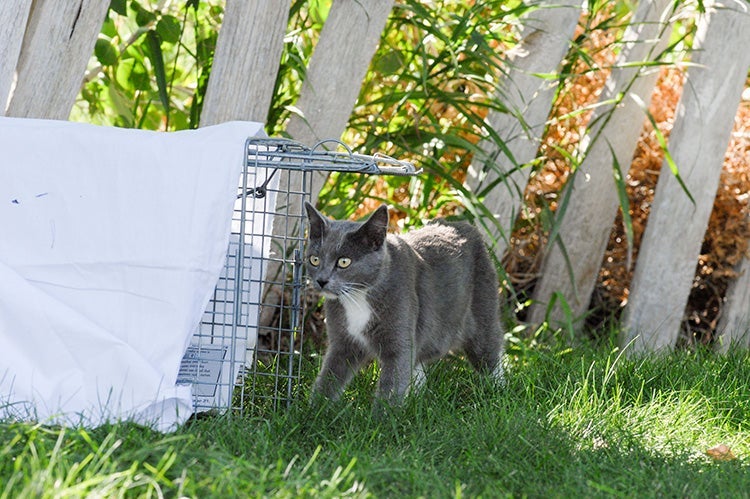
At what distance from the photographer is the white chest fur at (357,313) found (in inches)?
110

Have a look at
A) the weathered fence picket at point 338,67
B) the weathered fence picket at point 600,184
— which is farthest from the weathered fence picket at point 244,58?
the weathered fence picket at point 600,184

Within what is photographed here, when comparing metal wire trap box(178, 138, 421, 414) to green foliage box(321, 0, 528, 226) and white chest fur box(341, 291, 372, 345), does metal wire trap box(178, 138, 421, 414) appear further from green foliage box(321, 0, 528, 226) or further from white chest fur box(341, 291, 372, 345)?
green foliage box(321, 0, 528, 226)

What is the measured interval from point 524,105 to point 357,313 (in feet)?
4.42

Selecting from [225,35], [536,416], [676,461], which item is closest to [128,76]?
[225,35]

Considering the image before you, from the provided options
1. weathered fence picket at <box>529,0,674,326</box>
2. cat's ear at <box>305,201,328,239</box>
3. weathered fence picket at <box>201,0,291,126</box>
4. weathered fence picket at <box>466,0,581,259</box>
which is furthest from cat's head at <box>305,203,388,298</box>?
weathered fence picket at <box>529,0,674,326</box>

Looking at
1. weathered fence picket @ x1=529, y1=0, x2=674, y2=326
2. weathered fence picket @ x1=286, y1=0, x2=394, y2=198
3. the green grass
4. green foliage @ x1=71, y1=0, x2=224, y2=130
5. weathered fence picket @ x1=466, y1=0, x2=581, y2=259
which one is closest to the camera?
the green grass

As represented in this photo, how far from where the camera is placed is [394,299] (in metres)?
2.80

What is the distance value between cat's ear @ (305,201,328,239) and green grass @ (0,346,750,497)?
0.49 metres

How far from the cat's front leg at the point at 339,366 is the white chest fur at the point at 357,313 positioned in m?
0.05

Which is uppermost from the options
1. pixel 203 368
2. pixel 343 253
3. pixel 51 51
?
pixel 51 51

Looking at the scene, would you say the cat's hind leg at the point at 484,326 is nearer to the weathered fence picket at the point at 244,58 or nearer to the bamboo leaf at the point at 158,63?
the weathered fence picket at the point at 244,58

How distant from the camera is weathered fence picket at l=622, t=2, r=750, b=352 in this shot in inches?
152

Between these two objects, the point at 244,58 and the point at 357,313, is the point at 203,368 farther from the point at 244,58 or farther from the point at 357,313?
the point at 244,58

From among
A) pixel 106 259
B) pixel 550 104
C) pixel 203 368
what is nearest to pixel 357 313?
pixel 203 368
